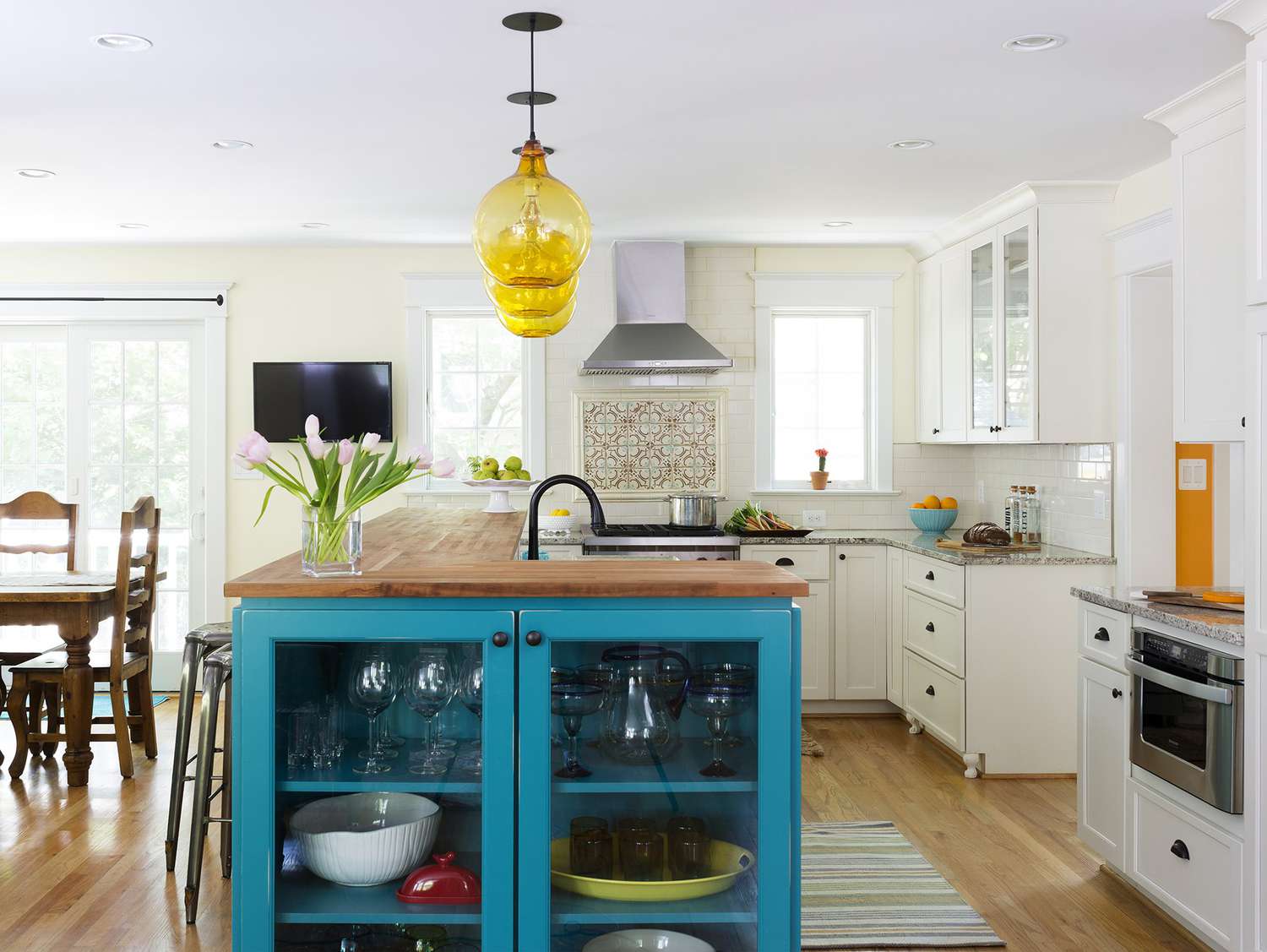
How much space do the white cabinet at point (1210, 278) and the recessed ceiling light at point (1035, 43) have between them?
632 millimetres

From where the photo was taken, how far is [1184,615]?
3.10m

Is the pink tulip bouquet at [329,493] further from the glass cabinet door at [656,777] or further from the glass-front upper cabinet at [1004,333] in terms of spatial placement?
the glass-front upper cabinet at [1004,333]

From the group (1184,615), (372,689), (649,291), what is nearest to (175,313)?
(649,291)

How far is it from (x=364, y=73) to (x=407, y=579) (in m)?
1.98

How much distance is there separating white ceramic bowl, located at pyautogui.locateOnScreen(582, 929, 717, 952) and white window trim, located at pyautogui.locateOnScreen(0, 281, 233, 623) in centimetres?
476

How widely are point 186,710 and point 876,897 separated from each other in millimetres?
2305

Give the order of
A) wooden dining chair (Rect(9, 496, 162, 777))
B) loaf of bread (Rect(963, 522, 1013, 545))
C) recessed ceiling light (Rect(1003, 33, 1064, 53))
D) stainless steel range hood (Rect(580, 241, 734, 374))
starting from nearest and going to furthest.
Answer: recessed ceiling light (Rect(1003, 33, 1064, 53)), wooden dining chair (Rect(9, 496, 162, 777)), loaf of bread (Rect(963, 522, 1013, 545)), stainless steel range hood (Rect(580, 241, 734, 374))

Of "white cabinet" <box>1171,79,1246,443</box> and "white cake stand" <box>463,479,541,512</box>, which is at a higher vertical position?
"white cabinet" <box>1171,79,1246,443</box>

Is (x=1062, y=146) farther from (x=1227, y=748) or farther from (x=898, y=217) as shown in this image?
(x=1227, y=748)

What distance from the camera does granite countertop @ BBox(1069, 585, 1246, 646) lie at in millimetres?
2889

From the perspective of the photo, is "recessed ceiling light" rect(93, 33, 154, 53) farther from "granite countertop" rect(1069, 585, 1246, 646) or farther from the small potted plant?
the small potted plant

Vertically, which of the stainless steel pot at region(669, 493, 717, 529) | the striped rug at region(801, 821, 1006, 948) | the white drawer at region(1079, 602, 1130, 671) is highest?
the stainless steel pot at region(669, 493, 717, 529)

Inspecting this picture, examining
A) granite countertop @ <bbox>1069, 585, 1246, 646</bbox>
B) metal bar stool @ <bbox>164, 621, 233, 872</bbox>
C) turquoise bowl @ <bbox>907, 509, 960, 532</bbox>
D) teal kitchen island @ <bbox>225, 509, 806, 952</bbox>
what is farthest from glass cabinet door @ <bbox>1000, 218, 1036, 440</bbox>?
metal bar stool @ <bbox>164, 621, 233, 872</bbox>

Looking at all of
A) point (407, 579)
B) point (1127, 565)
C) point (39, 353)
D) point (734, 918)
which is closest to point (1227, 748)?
point (734, 918)
